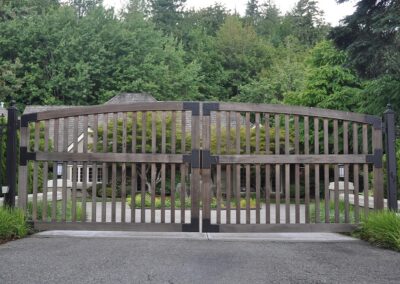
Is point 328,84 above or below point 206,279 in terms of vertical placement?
above

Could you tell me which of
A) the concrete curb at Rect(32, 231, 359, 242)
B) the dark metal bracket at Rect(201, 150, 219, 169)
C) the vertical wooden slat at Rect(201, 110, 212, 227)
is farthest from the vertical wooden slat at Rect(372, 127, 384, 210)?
the vertical wooden slat at Rect(201, 110, 212, 227)

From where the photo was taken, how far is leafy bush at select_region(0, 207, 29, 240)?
575 cm

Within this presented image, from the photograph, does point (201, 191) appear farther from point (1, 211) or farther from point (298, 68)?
point (298, 68)

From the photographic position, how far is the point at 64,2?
4181 centimetres

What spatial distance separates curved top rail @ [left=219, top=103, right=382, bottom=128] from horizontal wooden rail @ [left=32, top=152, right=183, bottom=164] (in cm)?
113

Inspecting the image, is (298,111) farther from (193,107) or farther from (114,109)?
(114,109)

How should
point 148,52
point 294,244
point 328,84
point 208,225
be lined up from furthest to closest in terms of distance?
point 148,52 < point 328,84 < point 208,225 < point 294,244

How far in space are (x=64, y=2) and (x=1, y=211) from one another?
4054cm

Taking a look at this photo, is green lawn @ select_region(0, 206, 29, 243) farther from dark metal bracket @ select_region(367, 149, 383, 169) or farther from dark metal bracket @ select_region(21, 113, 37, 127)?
dark metal bracket @ select_region(367, 149, 383, 169)

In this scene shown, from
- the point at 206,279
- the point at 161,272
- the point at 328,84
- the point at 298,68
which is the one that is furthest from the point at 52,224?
the point at 298,68

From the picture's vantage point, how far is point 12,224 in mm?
5898

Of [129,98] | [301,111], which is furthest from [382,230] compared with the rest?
[129,98]

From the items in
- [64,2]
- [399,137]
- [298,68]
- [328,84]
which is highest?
[64,2]

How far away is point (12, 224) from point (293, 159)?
4.25 m
